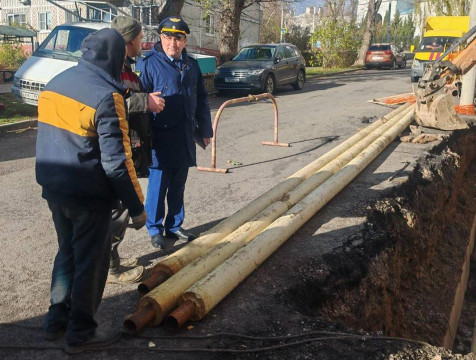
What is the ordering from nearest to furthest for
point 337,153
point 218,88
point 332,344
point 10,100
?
point 332,344
point 337,153
point 10,100
point 218,88

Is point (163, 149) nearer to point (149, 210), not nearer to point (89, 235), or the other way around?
point (149, 210)

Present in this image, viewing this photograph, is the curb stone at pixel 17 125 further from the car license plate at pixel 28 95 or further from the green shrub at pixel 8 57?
the green shrub at pixel 8 57

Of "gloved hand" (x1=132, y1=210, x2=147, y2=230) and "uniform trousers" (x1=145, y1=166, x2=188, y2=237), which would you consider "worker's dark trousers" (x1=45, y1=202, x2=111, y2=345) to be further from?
"uniform trousers" (x1=145, y1=166, x2=188, y2=237)

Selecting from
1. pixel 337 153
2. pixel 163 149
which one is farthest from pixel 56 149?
pixel 337 153

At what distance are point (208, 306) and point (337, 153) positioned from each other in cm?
527

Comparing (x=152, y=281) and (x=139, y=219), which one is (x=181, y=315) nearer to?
(x=152, y=281)

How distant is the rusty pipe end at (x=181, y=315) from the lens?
11.7ft

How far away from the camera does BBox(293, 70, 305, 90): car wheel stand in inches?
795

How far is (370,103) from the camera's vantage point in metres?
16.3

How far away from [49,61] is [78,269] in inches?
387

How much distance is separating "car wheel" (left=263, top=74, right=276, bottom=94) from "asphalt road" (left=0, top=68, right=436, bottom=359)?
10.5 feet

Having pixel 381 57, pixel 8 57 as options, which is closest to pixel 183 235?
pixel 8 57

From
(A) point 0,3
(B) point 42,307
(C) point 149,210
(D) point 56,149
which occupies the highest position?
(A) point 0,3

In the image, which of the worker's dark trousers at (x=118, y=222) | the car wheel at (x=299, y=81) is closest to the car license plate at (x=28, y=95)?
the worker's dark trousers at (x=118, y=222)
